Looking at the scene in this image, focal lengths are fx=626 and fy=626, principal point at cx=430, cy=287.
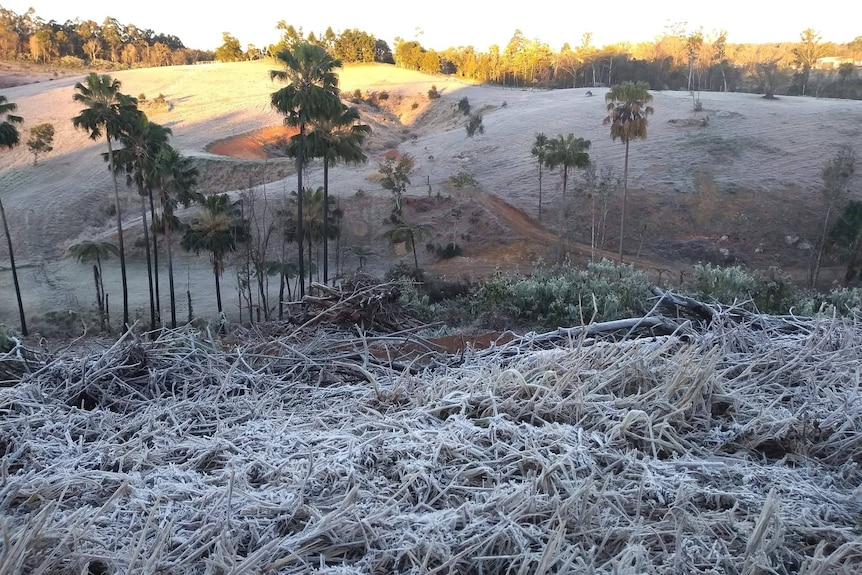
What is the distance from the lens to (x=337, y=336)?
525 cm

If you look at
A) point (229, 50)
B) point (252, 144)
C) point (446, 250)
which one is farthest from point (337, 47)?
point (446, 250)

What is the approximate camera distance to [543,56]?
242ft

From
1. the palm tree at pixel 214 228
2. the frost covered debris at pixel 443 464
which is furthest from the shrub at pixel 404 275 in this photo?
the frost covered debris at pixel 443 464

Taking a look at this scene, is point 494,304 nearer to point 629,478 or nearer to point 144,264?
point 629,478

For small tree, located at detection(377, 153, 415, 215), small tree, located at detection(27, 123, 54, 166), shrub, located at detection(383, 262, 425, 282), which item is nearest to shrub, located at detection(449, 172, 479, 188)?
small tree, located at detection(377, 153, 415, 215)

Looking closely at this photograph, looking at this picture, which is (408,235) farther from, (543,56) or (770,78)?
(543,56)

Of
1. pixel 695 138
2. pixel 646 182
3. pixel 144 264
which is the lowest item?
pixel 144 264

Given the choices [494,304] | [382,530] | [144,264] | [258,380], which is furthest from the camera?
[144,264]

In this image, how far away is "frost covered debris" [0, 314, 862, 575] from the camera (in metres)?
2.18

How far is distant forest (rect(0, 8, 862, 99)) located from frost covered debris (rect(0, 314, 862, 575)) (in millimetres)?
54159

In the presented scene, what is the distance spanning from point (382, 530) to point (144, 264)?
110 feet

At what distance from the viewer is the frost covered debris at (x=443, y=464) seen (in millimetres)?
2176

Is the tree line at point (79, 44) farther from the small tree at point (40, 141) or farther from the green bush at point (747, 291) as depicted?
the green bush at point (747, 291)

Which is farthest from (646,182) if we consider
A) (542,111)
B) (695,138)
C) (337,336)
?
(337,336)
